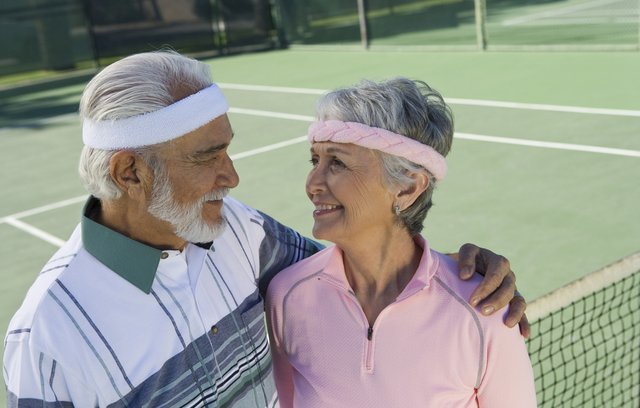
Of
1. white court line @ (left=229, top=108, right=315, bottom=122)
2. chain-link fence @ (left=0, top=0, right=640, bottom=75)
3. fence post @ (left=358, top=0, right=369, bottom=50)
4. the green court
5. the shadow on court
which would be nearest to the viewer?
the green court

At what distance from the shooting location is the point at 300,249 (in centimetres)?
325

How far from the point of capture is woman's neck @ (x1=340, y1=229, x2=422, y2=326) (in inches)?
114

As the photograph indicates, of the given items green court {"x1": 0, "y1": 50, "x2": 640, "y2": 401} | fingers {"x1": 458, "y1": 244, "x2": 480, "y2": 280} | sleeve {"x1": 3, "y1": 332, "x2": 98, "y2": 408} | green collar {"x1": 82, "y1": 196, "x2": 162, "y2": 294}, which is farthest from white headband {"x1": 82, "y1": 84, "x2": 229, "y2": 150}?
green court {"x1": 0, "y1": 50, "x2": 640, "y2": 401}

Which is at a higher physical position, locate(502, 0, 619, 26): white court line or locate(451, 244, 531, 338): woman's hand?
locate(451, 244, 531, 338): woman's hand

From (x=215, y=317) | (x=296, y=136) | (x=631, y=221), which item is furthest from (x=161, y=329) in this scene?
(x=296, y=136)

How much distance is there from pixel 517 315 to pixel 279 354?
80 centimetres

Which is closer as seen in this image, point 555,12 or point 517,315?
point 517,315

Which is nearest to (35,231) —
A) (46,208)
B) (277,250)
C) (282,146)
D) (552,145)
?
(46,208)

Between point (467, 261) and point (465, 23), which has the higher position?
point (467, 261)

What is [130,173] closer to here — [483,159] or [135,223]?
[135,223]

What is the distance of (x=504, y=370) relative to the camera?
2648 millimetres

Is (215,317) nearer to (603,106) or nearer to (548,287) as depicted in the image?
(548,287)

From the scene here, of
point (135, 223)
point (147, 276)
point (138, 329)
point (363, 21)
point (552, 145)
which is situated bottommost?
point (552, 145)

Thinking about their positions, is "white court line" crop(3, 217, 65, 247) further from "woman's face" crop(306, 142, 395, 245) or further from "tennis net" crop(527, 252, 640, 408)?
"woman's face" crop(306, 142, 395, 245)
